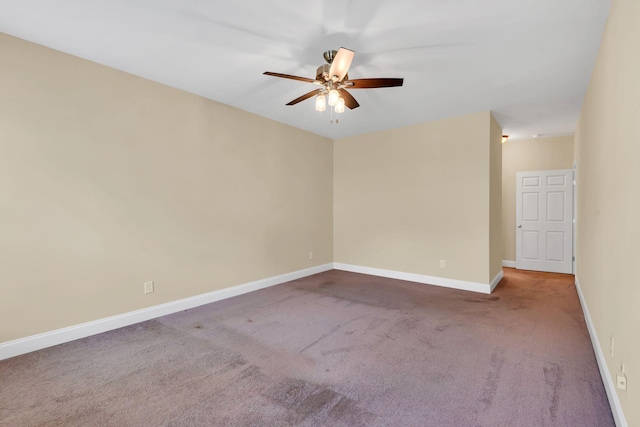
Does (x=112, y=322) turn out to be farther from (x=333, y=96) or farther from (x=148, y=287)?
(x=333, y=96)

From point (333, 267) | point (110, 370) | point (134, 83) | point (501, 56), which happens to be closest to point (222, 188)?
point (134, 83)

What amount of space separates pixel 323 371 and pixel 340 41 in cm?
265

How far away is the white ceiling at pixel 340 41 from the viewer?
202 centimetres

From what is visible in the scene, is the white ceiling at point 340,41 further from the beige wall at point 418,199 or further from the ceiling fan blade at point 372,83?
the beige wall at point 418,199

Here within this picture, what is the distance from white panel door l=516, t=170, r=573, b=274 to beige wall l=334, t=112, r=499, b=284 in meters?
2.31

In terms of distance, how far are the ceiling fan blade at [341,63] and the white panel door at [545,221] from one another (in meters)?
5.18

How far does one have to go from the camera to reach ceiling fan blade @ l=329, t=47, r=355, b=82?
82.7 inches

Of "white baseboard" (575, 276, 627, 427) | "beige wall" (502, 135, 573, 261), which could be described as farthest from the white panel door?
"white baseboard" (575, 276, 627, 427)

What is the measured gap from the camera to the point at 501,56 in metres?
2.61

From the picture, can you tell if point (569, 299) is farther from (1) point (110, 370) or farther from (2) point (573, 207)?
(1) point (110, 370)

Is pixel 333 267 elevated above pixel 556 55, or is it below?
below

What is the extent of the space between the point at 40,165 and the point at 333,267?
4560mm

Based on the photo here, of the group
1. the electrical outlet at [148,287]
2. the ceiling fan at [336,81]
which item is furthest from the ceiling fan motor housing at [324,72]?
the electrical outlet at [148,287]

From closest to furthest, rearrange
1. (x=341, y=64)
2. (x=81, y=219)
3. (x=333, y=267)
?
1. (x=341, y=64)
2. (x=81, y=219)
3. (x=333, y=267)
